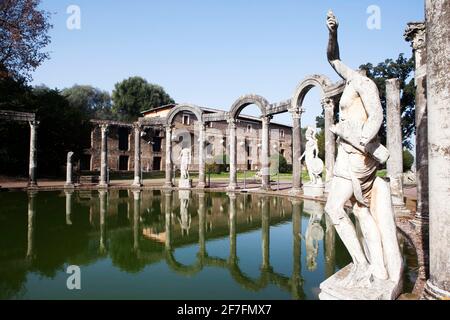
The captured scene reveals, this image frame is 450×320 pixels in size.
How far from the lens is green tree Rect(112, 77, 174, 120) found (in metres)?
57.5

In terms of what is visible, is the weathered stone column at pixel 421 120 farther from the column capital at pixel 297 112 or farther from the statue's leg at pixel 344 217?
the column capital at pixel 297 112

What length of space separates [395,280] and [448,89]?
7.68ft

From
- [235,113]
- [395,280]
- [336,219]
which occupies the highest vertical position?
[235,113]

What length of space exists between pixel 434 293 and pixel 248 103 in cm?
1789

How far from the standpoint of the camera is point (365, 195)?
4.09 metres

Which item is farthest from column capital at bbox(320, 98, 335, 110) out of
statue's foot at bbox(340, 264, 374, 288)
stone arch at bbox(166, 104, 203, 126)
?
statue's foot at bbox(340, 264, 374, 288)

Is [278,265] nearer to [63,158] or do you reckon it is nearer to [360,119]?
[360,119]

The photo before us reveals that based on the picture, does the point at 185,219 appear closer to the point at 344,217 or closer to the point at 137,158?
the point at 344,217

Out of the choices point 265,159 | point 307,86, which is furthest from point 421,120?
point 265,159

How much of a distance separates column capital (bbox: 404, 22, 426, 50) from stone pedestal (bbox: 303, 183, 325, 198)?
8.39 metres

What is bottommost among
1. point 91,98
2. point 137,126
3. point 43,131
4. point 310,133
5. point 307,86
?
point 310,133

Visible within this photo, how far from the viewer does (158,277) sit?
518 centimetres

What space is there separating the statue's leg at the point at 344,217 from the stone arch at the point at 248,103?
1576 cm
